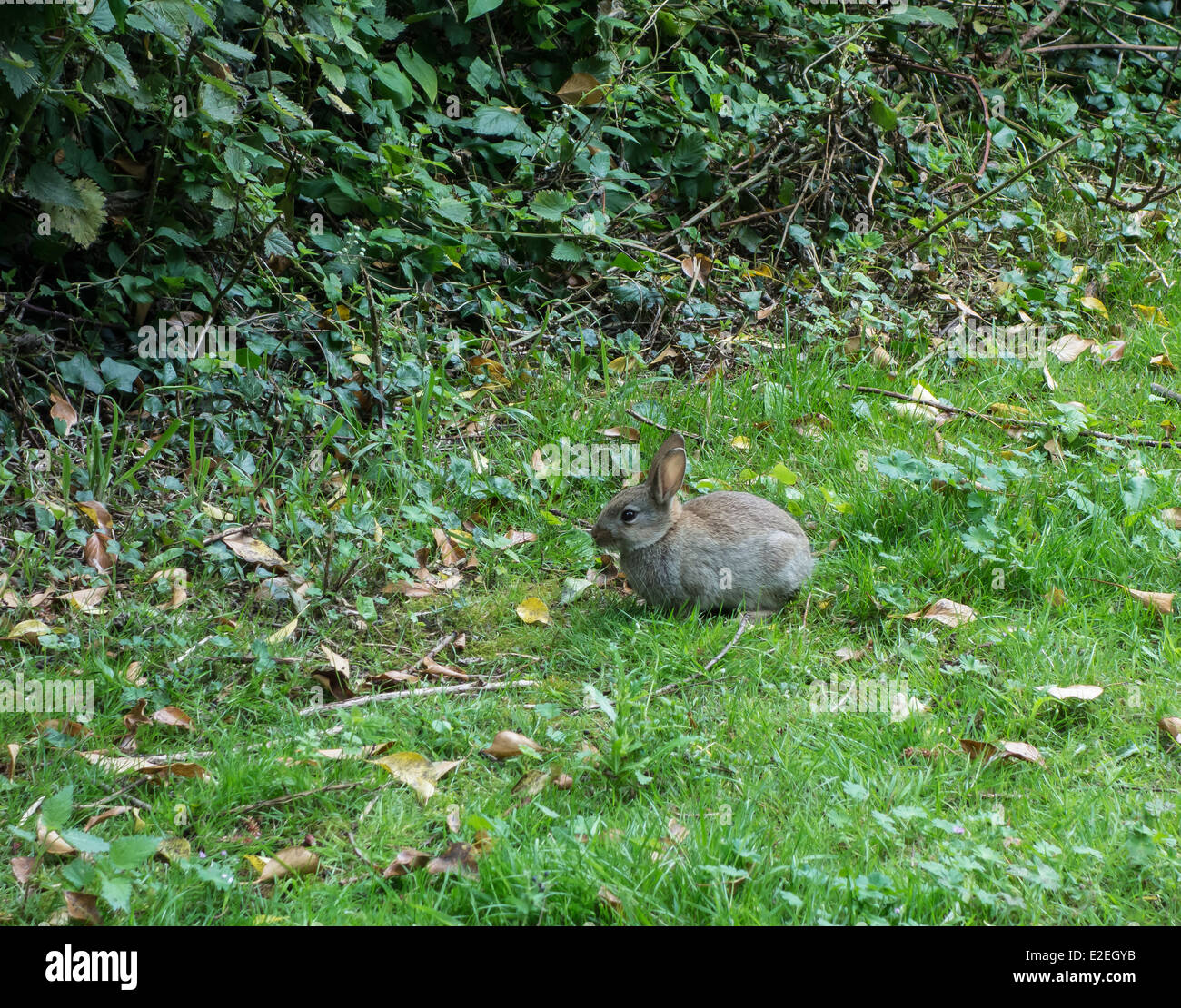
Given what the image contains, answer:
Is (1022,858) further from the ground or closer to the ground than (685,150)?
closer to the ground

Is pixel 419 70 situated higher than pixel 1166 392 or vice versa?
pixel 419 70

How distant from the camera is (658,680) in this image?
422 centimetres

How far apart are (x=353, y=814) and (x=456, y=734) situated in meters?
0.50

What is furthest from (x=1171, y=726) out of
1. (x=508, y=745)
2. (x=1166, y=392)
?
(x=1166, y=392)

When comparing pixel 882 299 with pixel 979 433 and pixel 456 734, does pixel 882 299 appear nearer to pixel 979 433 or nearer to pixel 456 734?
pixel 979 433

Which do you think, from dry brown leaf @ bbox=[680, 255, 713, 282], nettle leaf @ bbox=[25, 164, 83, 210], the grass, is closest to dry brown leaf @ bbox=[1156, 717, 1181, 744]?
the grass

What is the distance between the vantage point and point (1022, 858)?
3129mm

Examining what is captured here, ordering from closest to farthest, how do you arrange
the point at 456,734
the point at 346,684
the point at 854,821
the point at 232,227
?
the point at 854,821 < the point at 456,734 < the point at 346,684 < the point at 232,227

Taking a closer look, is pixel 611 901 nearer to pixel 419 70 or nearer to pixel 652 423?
pixel 652 423

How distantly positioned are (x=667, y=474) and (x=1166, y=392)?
3122 millimetres

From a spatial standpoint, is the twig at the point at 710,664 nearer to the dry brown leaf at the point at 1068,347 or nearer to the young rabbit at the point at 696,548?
the young rabbit at the point at 696,548

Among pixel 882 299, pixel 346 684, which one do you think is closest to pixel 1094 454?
pixel 882 299

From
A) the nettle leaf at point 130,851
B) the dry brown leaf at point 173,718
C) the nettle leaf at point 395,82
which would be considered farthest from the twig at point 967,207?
the nettle leaf at point 130,851

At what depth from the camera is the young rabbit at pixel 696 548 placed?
4.67 m
